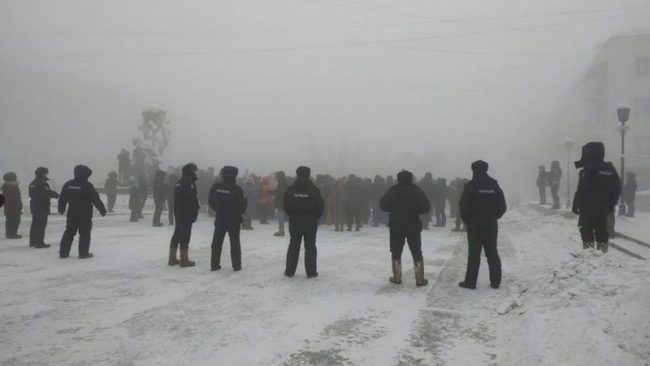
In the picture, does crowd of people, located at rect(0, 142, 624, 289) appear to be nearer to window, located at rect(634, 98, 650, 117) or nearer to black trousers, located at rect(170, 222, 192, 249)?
black trousers, located at rect(170, 222, 192, 249)

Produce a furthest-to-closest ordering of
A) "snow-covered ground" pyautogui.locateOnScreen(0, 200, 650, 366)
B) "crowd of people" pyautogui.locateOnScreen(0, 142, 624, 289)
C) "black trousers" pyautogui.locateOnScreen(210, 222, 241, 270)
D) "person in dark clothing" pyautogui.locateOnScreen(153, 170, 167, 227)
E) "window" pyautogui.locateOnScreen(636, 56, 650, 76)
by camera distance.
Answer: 1. "window" pyautogui.locateOnScreen(636, 56, 650, 76)
2. "person in dark clothing" pyautogui.locateOnScreen(153, 170, 167, 227)
3. "black trousers" pyautogui.locateOnScreen(210, 222, 241, 270)
4. "crowd of people" pyautogui.locateOnScreen(0, 142, 624, 289)
5. "snow-covered ground" pyautogui.locateOnScreen(0, 200, 650, 366)

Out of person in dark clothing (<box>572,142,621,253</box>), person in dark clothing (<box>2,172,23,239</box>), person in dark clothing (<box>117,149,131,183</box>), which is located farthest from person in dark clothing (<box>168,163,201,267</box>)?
person in dark clothing (<box>117,149,131,183</box>)

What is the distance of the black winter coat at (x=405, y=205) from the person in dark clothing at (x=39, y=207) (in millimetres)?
8247

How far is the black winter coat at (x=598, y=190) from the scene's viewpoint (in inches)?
274

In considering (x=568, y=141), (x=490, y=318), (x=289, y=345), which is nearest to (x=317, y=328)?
(x=289, y=345)

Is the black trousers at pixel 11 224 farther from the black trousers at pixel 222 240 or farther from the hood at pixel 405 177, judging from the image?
the hood at pixel 405 177

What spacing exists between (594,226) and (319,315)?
15.7 ft

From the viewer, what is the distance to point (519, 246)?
1171cm

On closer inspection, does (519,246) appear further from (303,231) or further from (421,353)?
(421,353)

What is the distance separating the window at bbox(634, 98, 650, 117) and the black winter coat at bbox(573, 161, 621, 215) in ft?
151

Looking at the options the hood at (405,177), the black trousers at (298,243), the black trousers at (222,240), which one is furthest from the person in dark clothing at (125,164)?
the hood at (405,177)

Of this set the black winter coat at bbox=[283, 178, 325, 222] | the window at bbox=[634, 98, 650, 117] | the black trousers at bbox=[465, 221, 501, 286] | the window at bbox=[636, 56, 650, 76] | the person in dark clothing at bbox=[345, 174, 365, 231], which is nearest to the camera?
the black trousers at bbox=[465, 221, 501, 286]

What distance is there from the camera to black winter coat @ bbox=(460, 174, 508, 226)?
22.5ft

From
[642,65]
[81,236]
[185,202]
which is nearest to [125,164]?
[81,236]
